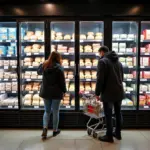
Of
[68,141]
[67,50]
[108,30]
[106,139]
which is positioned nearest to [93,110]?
[106,139]

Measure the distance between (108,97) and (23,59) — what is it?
1.99 meters

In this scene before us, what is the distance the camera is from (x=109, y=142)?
379 cm

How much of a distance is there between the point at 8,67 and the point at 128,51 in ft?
8.17

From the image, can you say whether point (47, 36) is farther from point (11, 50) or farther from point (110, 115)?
point (110, 115)

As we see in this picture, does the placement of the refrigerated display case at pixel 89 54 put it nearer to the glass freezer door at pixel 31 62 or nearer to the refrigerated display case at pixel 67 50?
the refrigerated display case at pixel 67 50

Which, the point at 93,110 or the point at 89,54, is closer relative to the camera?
the point at 93,110

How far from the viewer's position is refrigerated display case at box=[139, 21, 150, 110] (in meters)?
4.54

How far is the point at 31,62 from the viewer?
4.65 m

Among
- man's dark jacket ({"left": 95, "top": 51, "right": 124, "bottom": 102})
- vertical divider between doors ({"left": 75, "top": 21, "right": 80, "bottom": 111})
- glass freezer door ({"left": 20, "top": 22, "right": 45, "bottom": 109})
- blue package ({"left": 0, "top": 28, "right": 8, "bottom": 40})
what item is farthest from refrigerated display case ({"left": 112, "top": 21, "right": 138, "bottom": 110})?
blue package ({"left": 0, "top": 28, "right": 8, "bottom": 40})

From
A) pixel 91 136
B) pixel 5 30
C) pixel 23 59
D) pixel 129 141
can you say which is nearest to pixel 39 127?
pixel 91 136

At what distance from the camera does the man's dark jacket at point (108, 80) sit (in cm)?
366

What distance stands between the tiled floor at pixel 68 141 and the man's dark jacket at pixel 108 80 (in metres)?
0.76

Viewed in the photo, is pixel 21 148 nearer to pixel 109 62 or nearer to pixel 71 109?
pixel 71 109

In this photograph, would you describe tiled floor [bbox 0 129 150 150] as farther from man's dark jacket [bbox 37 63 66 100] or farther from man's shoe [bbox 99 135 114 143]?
man's dark jacket [bbox 37 63 66 100]
